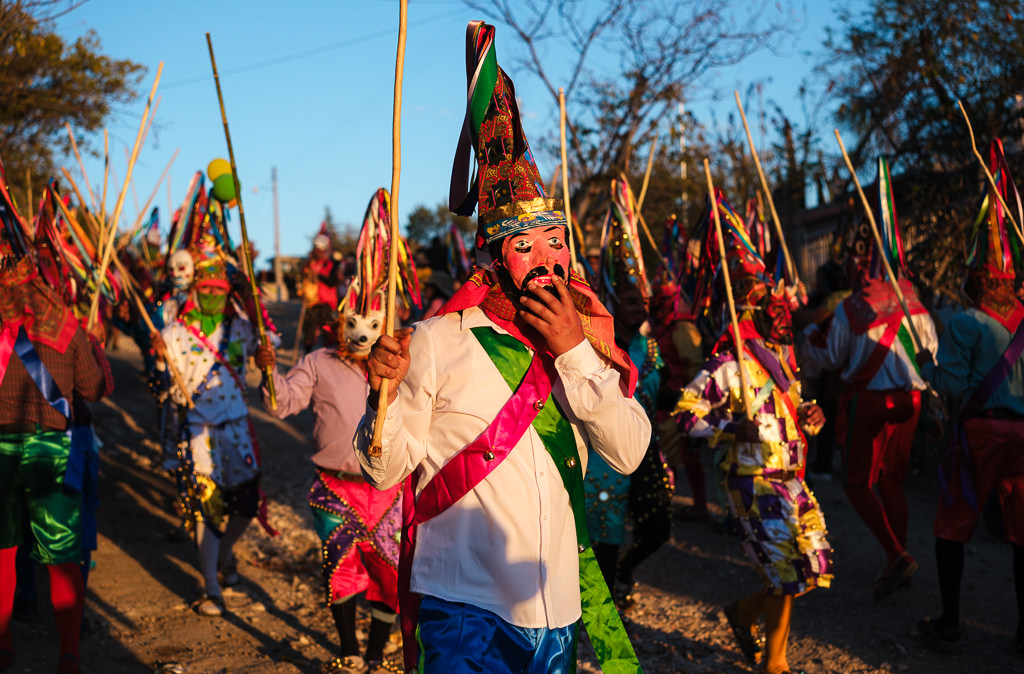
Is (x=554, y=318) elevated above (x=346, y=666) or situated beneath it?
elevated above

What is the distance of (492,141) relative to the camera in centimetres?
319

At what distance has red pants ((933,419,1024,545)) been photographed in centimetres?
517

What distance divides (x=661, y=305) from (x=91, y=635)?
510 cm

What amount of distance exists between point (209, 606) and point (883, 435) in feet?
15.9

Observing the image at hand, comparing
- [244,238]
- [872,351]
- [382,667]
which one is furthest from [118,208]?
[872,351]

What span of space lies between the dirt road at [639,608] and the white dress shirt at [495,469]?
2.81 meters

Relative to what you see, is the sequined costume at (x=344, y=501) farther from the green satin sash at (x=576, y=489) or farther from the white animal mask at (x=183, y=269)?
the green satin sash at (x=576, y=489)

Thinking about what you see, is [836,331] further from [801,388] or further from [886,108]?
[886,108]

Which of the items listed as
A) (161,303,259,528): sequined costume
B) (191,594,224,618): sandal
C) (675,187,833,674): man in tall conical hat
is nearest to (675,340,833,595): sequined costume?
(675,187,833,674): man in tall conical hat

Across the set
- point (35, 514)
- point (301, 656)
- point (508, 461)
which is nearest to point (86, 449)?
point (35, 514)

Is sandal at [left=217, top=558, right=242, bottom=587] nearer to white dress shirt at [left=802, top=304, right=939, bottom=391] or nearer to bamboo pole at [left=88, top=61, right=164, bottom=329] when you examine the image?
bamboo pole at [left=88, top=61, right=164, bottom=329]

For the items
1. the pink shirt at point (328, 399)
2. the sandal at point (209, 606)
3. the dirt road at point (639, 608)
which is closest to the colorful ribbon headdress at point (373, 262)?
the pink shirt at point (328, 399)

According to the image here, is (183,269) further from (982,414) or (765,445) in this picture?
(982,414)

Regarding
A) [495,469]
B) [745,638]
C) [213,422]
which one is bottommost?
[745,638]
